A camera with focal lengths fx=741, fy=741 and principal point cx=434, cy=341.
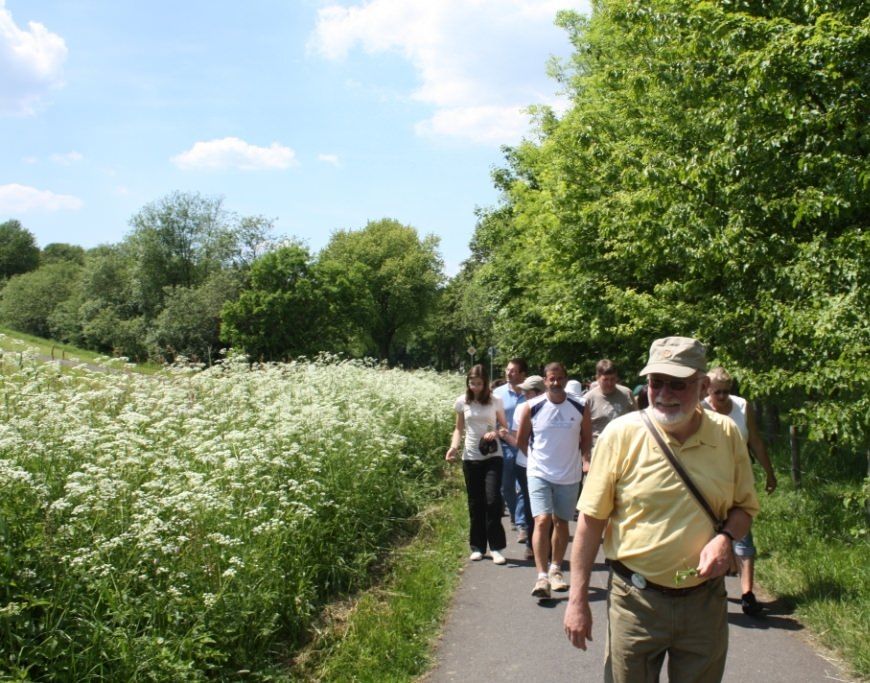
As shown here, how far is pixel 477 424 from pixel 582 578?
195 inches

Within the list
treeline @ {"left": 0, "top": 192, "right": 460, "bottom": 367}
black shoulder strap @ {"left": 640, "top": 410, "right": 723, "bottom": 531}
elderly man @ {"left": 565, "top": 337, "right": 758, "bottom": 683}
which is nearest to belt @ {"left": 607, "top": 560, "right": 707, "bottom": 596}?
elderly man @ {"left": 565, "top": 337, "right": 758, "bottom": 683}

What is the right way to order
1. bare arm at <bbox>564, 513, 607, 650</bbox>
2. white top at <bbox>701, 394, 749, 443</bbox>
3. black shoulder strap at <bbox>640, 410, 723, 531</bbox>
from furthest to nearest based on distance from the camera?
white top at <bbox>701, 394, 749, 443</bbox> → bare arm at <bbox>564, 513, 607, 650</bbox> → black shoulder strap at <bbox>640, 410, 723, 531</bbox>

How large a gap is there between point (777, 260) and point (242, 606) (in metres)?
6.64

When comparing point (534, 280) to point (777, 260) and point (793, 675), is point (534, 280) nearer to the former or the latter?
point (777, 260)

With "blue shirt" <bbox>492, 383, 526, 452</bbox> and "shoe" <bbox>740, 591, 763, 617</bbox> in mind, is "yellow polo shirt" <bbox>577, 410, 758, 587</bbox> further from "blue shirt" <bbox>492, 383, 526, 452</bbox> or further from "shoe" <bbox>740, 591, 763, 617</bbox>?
"blue shirt" <bbox>492, 383, 526, 452</bbox>

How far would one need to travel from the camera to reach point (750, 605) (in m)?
5.97

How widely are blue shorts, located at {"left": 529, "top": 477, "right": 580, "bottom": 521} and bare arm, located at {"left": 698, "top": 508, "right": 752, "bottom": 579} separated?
3790 millimetres

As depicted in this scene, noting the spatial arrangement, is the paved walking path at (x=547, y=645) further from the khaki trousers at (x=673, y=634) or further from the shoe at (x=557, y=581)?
the khaki trousers at (x=673, y=634)

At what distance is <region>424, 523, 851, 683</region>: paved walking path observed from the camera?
4.84 m

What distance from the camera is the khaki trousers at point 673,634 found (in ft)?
9.96

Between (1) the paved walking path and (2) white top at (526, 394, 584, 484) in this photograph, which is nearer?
(1) the paved walking path

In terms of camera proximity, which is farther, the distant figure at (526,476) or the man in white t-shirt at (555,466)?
Result: the distant figure at (526,476)

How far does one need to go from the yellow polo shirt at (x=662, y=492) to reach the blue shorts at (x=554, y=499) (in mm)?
3628


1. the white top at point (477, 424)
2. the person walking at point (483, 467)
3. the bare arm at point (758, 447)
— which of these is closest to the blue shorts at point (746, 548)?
the bare arm at point (758, 447)
